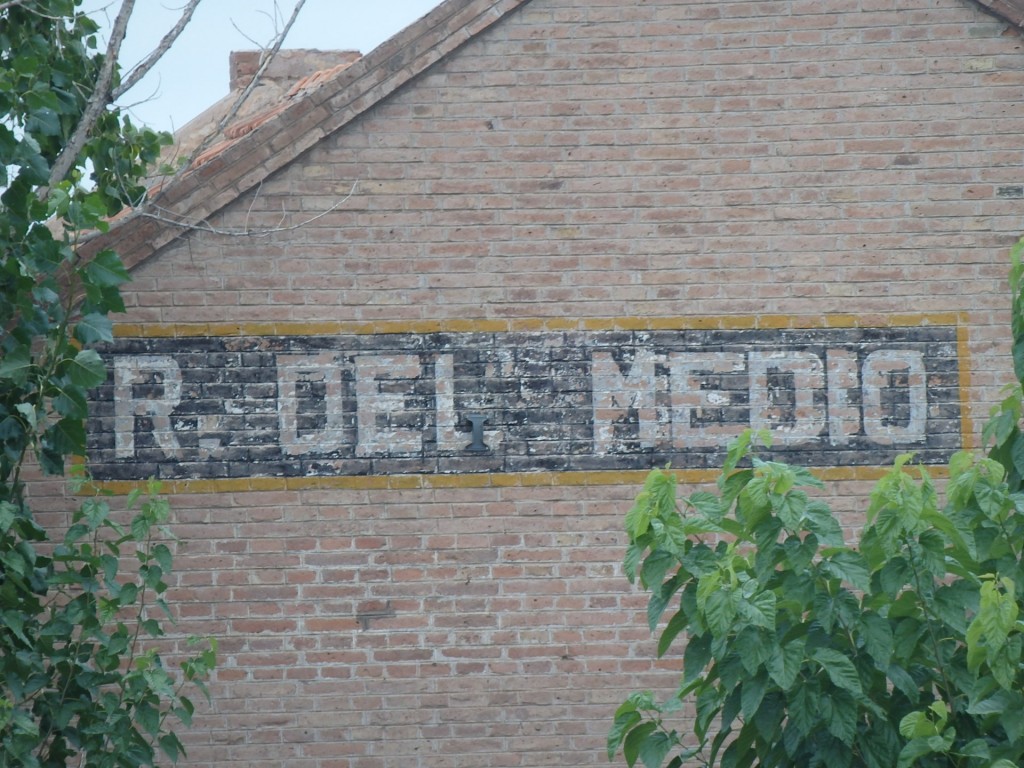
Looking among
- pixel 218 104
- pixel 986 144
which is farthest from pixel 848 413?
pixel 218 104

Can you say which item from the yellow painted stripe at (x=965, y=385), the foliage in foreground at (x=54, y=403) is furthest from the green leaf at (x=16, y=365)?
the yellow painted stripe at (x=965, y=385)

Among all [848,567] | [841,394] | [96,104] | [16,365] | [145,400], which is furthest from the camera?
[841,394]

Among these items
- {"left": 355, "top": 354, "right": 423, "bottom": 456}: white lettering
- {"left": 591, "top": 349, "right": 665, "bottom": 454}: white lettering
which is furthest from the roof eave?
{"left": 591, "top": 349, "right": 665, "bottom": 454}: white lettering

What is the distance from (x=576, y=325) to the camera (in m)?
6.66

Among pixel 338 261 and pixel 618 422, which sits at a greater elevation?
pixel 338 261

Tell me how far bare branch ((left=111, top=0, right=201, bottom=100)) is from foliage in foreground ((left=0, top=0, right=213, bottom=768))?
91 mm

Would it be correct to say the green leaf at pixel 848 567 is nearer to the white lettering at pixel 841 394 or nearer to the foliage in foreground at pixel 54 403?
the white lettering at pixel 841 394

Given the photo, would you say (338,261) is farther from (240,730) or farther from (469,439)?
(240,730)

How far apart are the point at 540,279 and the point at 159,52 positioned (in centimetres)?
222

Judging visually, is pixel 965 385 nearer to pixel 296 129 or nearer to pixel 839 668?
pixel 839 668

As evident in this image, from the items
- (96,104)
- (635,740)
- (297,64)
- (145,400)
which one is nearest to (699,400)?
(635,740)

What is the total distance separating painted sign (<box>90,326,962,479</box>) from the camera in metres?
6.58

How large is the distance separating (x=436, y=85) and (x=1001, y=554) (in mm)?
3954

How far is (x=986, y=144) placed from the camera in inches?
264
